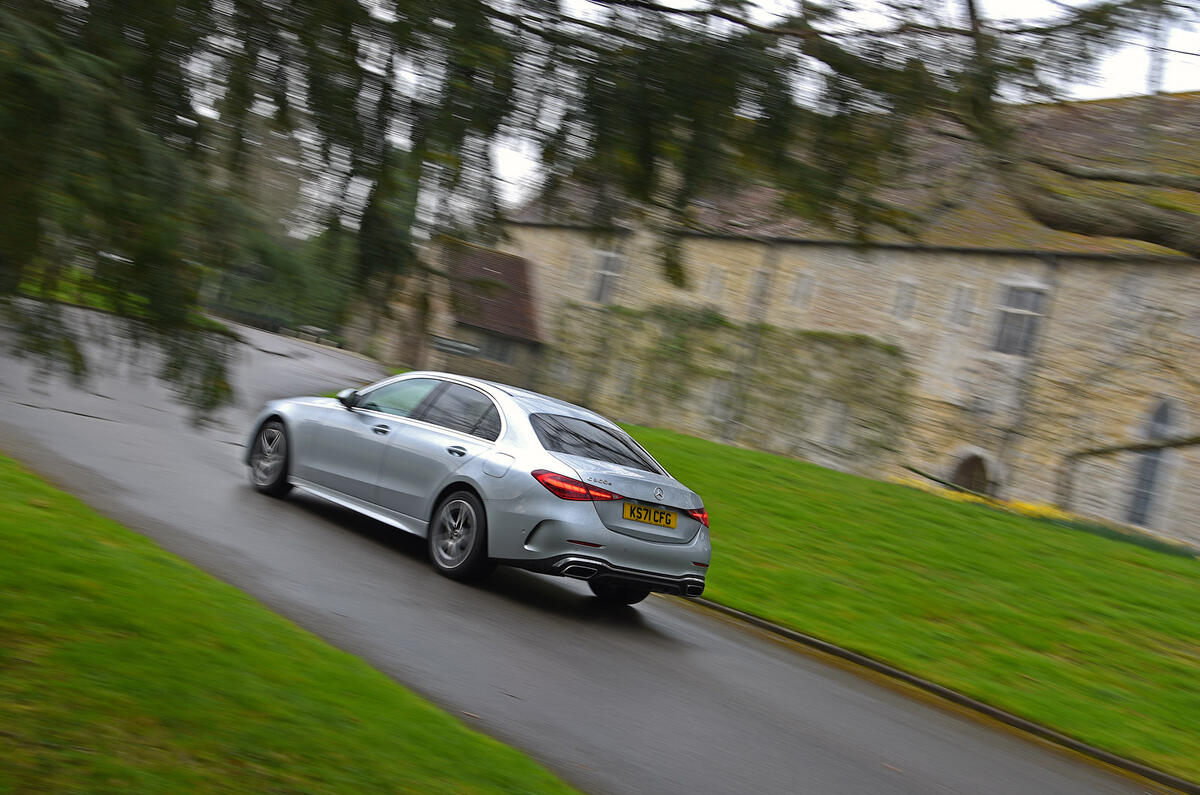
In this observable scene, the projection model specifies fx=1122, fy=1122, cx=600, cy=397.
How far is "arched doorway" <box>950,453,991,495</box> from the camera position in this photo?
2692cm

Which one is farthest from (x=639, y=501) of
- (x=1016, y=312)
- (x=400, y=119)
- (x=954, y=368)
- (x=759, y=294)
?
(x=759, y=294)

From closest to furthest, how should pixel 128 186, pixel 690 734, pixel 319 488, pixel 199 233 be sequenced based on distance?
pixel 128 186, pixel 199 233, pixel 690 734, pixel 319 488

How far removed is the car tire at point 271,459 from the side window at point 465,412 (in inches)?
71.7

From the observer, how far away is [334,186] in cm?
481

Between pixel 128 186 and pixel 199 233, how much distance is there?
0.31 meters

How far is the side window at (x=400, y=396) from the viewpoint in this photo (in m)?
10.1

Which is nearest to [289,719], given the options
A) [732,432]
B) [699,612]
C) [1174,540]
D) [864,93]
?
[864,93]

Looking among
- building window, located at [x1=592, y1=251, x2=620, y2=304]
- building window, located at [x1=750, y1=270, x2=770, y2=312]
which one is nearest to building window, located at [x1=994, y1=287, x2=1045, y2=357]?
building window, located at [x1=750, y1=270, x2=770, y2=312]

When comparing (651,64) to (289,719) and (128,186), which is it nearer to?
(128,186)

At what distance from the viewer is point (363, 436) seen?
10188mm

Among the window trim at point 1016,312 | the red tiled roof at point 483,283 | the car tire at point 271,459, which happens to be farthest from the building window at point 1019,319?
the red tiled roof at point 483,283

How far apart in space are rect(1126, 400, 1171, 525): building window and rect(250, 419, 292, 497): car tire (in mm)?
19723

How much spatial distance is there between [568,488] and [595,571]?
67 cm

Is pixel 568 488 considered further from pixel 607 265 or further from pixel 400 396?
pixel 607 265
